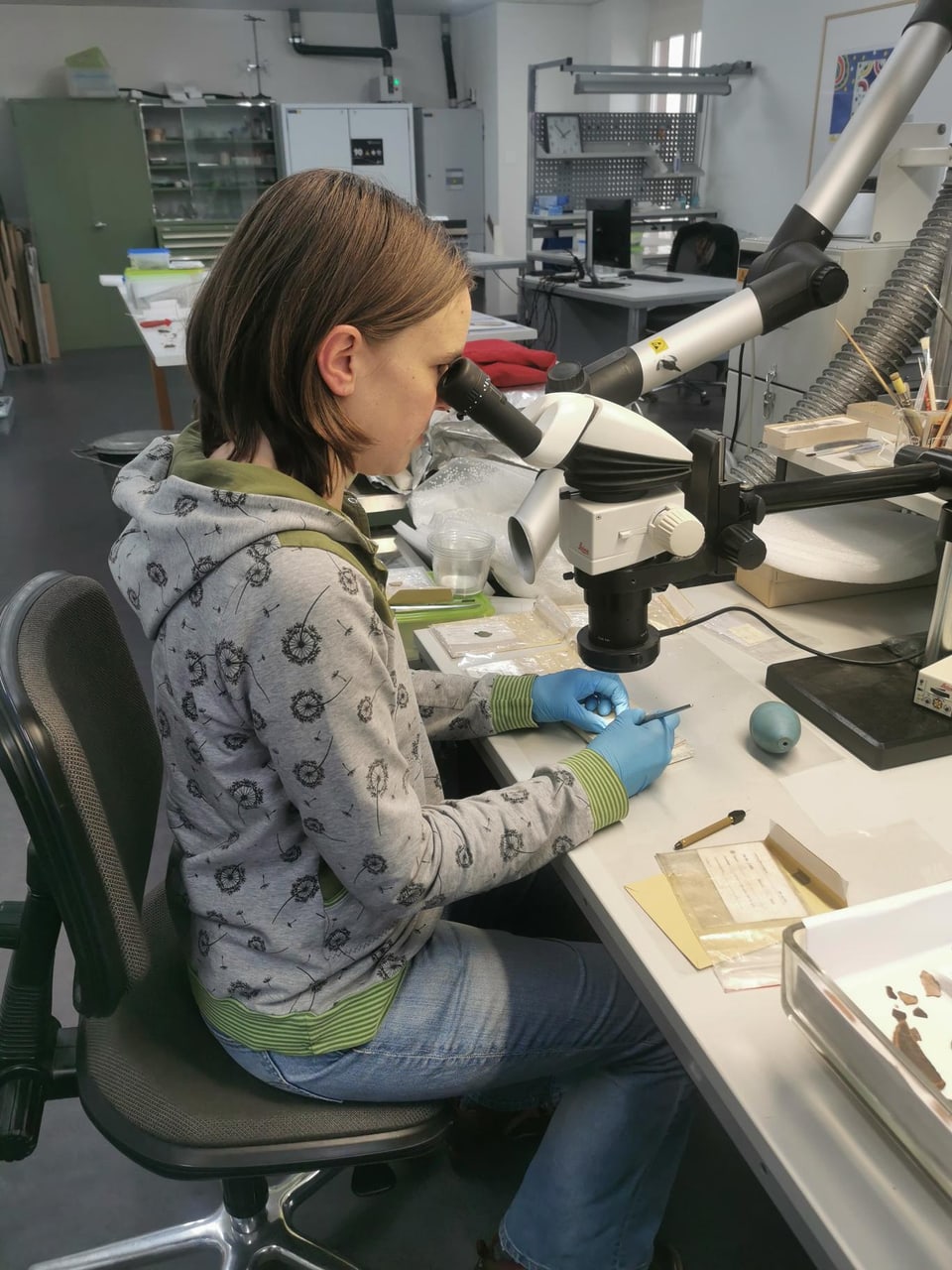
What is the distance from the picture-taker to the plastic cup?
146 cm

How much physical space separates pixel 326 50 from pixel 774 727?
29.0 ft

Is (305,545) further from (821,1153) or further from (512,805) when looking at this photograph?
(821,1153)

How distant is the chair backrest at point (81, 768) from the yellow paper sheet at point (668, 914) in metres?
0.44

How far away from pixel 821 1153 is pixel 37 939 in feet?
2.36

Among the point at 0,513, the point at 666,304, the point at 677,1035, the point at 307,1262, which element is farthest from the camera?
the point at 666,304

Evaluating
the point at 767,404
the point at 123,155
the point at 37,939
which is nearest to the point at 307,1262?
the point at 37,939

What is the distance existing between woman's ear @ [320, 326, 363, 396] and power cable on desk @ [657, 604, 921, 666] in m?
0.44

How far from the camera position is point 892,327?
145cm

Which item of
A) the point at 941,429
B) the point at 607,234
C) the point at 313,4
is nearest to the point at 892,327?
the point at 941,429

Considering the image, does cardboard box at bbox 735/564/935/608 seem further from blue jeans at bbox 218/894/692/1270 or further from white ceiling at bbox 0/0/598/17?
white ceiling at bbox 0/0/598/17

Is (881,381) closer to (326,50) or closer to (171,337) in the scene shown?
(171,337)

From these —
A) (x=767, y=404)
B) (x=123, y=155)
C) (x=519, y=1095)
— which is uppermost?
(x=123, y=155)

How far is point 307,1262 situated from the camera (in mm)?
1137

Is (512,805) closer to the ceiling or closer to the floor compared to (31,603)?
closer to the floor
